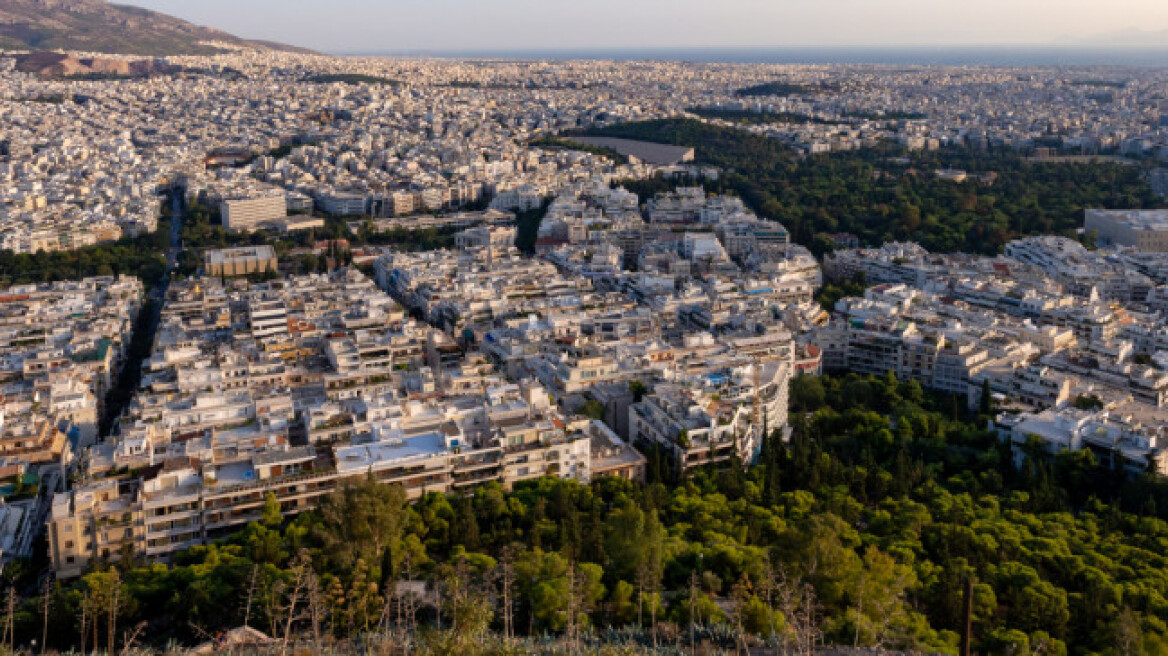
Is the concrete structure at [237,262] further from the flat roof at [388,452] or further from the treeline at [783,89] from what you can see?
the treeline at [783,89]

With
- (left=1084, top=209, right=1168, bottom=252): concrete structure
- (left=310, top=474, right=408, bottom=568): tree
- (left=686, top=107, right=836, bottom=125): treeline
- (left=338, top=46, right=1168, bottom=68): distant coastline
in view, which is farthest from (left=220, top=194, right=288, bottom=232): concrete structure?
(left=338, top=46, right=1168, bottom=68): distant coastline

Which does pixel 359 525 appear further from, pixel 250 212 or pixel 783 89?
pixel 783 89

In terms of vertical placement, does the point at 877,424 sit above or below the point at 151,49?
below

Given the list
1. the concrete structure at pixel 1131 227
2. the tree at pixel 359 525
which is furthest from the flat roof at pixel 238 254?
the concrete structure at pixel 1131 227

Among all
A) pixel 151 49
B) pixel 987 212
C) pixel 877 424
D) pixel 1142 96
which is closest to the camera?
pixel 877 424

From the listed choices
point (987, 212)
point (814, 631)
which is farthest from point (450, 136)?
point (814, 631)

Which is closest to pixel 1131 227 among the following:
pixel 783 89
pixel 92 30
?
pixel 783 89

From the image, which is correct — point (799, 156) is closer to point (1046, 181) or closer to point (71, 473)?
point (1046, 181)
